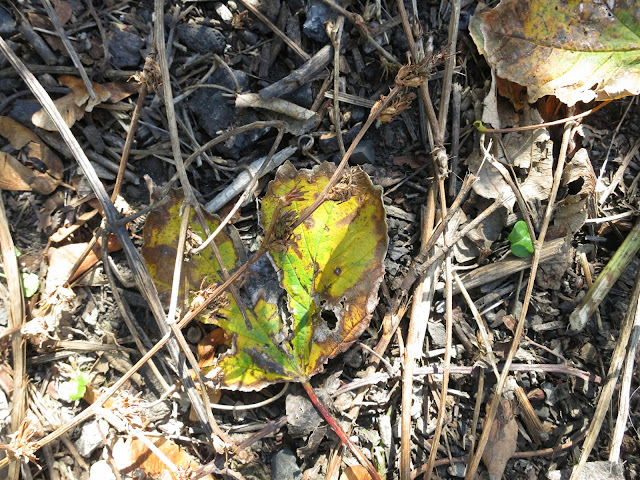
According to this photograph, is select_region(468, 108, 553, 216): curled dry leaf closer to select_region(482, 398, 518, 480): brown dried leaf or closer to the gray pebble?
the gray pebble

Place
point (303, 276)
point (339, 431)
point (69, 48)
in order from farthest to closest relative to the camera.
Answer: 1. point (69, 48)
2. point (303, 276)
3. point (339, 431)

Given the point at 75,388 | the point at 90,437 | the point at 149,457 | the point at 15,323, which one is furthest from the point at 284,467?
the point at 15,323

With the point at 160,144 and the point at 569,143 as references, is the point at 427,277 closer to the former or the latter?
the point at 569,143

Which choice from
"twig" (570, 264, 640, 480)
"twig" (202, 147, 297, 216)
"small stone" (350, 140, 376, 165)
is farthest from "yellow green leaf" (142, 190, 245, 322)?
"twig" (570, 264, 640, 480)

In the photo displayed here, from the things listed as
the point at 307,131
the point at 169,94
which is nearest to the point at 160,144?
the point at 169,94

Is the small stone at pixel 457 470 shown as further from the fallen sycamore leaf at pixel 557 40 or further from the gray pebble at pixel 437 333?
the fallen sycamore leaf at pixel 557 40

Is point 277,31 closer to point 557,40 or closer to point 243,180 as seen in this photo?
point 243,180
